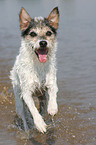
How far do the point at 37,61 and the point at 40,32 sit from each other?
2.01 ft

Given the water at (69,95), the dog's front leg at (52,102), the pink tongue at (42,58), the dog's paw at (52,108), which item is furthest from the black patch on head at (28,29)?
the water at (69,95)

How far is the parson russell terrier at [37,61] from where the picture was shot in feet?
17.6

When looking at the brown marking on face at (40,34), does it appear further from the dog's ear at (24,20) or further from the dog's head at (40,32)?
the dog's ear at (24,20)

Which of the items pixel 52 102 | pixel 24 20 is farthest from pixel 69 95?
pixel 24 20

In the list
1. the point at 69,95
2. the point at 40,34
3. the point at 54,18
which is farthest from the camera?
the point at 69,95

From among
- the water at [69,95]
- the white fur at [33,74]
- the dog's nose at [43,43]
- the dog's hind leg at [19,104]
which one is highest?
the dog's nose at [43,43]

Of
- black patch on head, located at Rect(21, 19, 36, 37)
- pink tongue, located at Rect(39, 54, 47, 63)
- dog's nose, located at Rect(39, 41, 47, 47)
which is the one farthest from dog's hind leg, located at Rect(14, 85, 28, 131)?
dog's nose, located at Rect(39, 41, 47, 47)

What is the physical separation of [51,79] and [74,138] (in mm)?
1482

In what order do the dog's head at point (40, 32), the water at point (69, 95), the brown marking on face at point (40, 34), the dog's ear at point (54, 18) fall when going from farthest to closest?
the water at point (69, 95), the dog's ear at point (54, 18), the brown marking on face at point (40, 34), the dog's head at point (40, 32)

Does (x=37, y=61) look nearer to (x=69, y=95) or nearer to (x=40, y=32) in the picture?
(x=40, y=32)

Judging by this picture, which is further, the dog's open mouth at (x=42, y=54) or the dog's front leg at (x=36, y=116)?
the dog's open mouth at (x=42, y=54)

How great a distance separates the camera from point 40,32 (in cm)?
546

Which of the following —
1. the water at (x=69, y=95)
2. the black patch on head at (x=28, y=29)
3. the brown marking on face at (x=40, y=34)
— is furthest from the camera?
the water at (x=69, y=95)

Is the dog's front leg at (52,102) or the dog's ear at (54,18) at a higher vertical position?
the dog's ear at (54,18)
